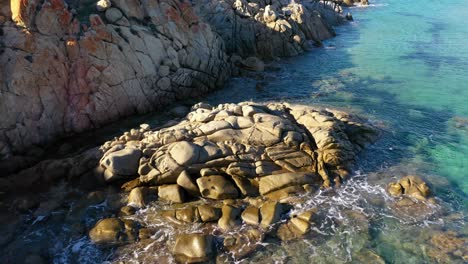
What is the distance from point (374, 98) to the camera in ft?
87.9

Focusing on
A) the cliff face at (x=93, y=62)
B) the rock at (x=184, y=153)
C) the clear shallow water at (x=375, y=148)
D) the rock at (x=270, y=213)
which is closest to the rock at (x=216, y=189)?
the rock at (x=184, y=153)

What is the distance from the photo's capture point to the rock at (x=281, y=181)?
16906 millimetres

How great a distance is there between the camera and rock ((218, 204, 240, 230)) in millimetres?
14997

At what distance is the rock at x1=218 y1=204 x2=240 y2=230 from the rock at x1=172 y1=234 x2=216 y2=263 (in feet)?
3.18

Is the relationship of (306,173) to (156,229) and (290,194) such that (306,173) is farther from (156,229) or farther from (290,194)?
(156,229)

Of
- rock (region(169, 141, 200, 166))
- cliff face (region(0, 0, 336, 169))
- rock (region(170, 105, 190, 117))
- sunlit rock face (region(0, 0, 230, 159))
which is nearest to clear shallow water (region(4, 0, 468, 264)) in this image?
rock (region(169, 141, 200, 166))

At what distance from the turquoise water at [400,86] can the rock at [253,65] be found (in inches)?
63.9

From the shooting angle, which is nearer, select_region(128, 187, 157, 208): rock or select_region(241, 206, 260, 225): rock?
select_region(241, 206, 260, 225): rock

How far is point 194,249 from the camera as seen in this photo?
13.8m

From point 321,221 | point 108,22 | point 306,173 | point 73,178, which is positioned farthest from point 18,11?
point 321,221

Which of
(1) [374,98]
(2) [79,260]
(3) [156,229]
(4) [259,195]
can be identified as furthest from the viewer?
(1) [374,98]

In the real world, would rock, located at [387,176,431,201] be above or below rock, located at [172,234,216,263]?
below

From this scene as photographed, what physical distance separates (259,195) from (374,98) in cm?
1405

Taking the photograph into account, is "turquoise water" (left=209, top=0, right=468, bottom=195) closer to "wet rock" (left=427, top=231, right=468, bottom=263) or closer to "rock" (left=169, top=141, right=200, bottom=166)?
"wet rock" (left=427, top=231, right=468, bottom=263)
